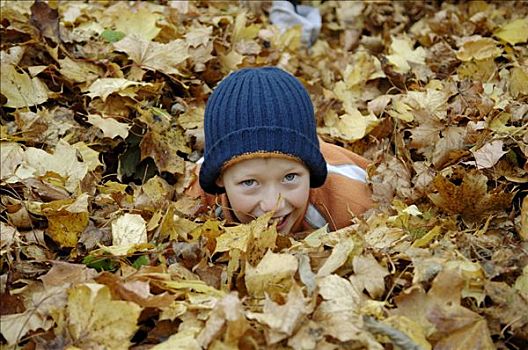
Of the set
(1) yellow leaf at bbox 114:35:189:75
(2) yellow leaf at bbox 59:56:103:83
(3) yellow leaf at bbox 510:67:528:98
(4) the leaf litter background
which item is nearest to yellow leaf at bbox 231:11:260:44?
(4) the leaf litter background

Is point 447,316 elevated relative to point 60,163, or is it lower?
elevated

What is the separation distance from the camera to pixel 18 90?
121 inches

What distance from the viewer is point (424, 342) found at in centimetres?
177

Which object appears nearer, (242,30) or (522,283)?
(522,283)

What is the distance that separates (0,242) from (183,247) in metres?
0.51

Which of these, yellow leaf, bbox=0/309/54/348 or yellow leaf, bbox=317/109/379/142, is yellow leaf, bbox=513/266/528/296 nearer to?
yellow leaf, bbox=0/309/54/348

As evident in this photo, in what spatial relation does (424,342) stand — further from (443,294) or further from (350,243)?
(350,243)

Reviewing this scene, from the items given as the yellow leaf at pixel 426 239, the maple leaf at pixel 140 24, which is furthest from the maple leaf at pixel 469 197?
the maple leaf at pixel 140 24

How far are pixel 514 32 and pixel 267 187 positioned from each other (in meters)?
1.87

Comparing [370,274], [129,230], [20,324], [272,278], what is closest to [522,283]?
[370,274]

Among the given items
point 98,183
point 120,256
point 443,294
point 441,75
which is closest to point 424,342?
point 443,294

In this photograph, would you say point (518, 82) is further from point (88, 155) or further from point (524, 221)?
point (88, 155)

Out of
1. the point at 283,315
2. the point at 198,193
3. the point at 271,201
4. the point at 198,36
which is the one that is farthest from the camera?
the point at 198,36

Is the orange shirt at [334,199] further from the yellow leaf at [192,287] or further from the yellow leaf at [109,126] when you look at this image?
the yellow leaf at [192,287]
